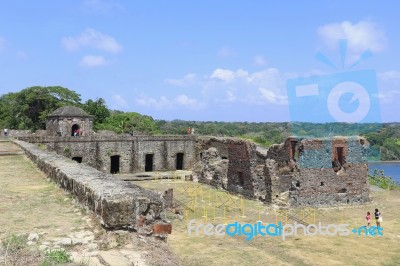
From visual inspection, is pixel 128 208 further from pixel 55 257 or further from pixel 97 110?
pixel 97 110

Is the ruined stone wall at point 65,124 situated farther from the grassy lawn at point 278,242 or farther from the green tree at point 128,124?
the grassy lawn at point 278,242

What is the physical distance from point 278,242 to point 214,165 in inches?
475

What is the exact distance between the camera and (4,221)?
218 inches

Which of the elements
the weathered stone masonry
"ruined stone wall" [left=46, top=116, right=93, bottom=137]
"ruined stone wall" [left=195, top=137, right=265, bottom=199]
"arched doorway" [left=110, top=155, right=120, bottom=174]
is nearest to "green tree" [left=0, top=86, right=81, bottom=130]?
"ruined stone wall" [left=46, top=116, right=93, bottom=137]

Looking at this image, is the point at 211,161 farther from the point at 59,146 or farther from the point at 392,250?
the point at 392,250

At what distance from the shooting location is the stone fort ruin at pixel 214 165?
553cm

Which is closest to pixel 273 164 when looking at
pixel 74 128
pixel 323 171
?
pixel 323 171

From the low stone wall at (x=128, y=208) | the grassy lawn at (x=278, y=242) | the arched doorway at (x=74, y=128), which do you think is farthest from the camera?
the arched doorway at (x=74, y=128)

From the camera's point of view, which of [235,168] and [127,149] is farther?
[127,149]

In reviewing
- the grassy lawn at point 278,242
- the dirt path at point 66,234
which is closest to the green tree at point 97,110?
the grassy lawn at point 278,242

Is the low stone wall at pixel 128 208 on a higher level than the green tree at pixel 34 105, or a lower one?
lower

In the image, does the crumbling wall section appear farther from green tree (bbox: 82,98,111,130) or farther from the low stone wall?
green tree (bbox: 82,98,111,130)

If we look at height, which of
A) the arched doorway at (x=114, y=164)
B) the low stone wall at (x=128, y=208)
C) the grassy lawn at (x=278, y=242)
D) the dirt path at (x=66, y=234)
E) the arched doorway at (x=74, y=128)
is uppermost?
the arched doorway at (x=74, y=128)

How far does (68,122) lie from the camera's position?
112 ft
